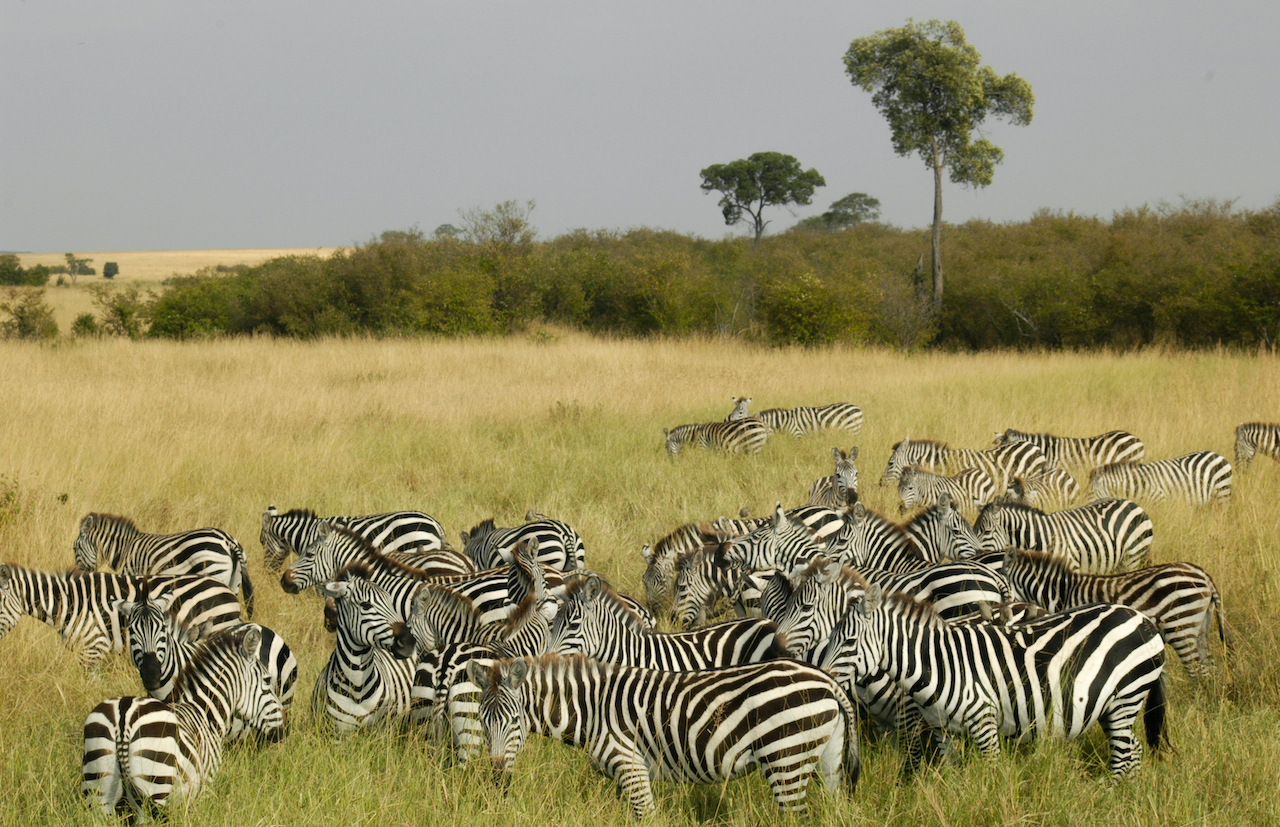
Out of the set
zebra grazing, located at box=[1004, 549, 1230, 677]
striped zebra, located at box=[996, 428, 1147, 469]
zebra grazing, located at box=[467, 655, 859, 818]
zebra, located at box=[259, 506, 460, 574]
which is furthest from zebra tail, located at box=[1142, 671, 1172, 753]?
striped zebra, located at box=[996, 428, 1147, 469]

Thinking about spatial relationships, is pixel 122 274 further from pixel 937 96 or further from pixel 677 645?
pixel 677 645

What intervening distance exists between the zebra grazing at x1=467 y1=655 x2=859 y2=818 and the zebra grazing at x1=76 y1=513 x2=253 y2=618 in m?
3.31

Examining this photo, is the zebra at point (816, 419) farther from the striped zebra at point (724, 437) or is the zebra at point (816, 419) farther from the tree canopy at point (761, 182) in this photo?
the tree canopy at point (761, 182)

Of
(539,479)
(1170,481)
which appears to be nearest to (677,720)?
(539,479)

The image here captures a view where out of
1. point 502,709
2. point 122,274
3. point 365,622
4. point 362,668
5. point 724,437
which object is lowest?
point 362,668

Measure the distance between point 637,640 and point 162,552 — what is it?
3958 mm

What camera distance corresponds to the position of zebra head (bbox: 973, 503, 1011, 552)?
23.0 ft

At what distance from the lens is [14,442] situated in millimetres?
10508

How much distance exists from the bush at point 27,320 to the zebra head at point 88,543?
22928 mm

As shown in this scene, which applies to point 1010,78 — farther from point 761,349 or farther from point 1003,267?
point 761,349

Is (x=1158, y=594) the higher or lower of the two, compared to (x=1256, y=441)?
lower

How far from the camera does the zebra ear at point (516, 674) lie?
3.86 meters

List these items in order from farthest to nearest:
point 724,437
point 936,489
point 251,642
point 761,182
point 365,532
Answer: point 761,182
point 724,437
point 936,489
point 365,532
point 251,642

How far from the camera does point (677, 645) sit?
4.87m
